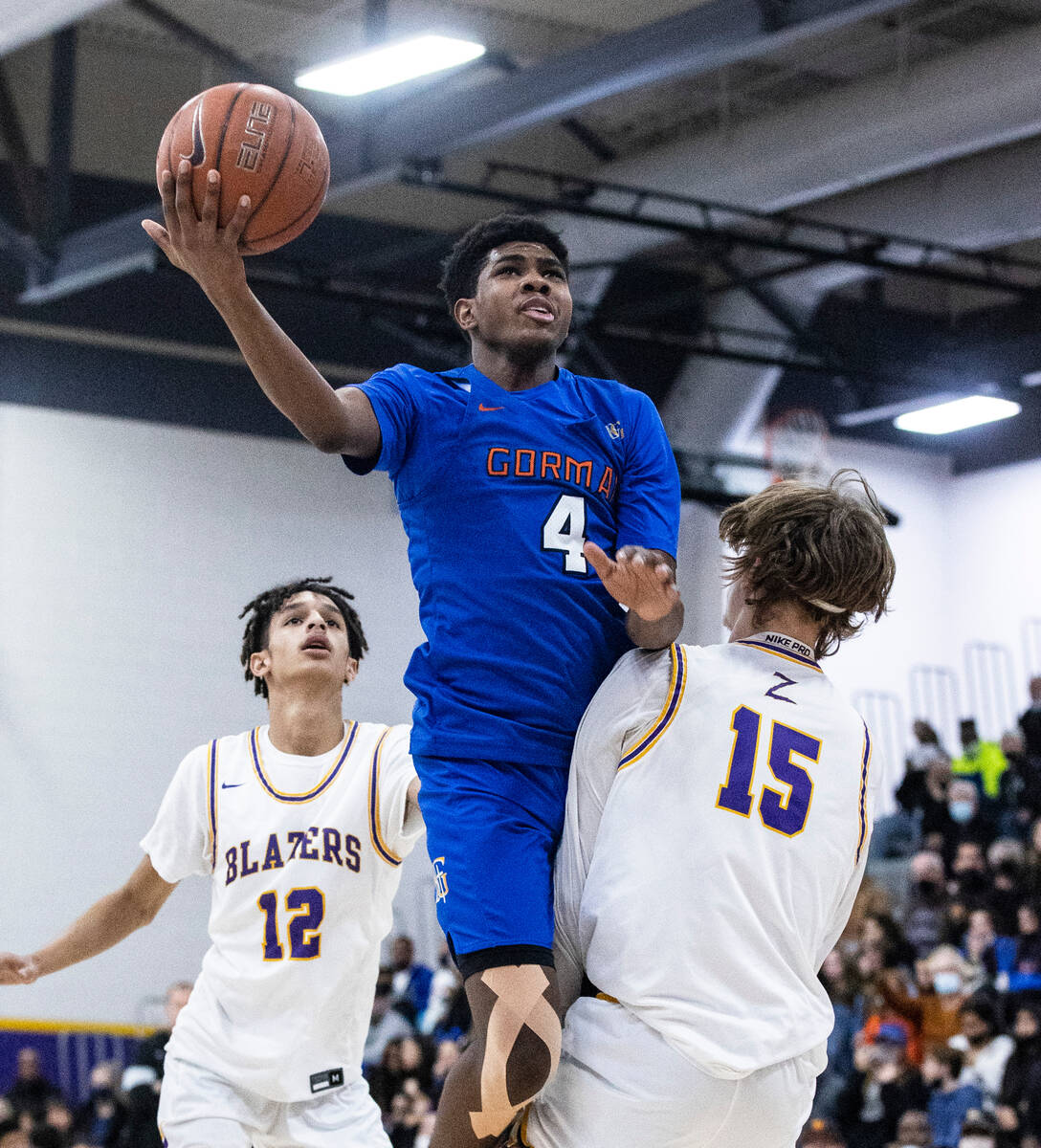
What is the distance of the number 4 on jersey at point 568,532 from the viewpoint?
3561mm

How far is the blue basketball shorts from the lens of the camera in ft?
11.0

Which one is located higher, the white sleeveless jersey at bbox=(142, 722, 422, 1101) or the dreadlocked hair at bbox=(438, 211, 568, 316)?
the dreadlocked hair at bbox=(438, 211, 568, 316)

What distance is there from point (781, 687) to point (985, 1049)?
28.6 feet

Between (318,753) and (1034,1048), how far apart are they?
723cm

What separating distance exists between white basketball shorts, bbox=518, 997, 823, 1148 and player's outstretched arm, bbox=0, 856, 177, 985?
2.15 meters

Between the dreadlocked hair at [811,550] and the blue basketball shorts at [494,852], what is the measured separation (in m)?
0.59

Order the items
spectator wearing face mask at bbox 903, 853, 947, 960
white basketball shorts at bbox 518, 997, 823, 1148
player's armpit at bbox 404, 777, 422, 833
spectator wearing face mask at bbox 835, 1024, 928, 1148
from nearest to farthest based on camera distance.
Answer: white basketball shorts at bbox 518, 997, 823, 1148 < player's armpit at bbox 404, 777, 422, 833 < spectator wearing face mask at bbox 835, 1024, 928, 1148 < spectator wearing face mask at bbox 903, 853, 947, 960

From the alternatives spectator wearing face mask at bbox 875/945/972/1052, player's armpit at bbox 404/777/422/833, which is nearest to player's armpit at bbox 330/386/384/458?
player's armpit at bbox 404/777/422/833

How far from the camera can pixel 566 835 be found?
11.4 ft

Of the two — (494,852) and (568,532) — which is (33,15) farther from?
(494,852)

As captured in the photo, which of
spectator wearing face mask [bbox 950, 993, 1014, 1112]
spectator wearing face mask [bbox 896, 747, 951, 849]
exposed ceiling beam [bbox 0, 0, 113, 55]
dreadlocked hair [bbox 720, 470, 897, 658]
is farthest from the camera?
spectator wearing face mask [bbox 896, 747, 951, 849]

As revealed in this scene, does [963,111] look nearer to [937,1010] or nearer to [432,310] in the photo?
[432,310]

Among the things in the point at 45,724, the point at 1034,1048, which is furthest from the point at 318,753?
the point at 45,724

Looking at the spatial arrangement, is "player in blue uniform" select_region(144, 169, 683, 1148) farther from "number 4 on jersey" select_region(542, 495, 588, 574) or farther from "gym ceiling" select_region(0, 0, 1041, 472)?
"gym ceiling" select_region(0, 0, 1041, 472)
